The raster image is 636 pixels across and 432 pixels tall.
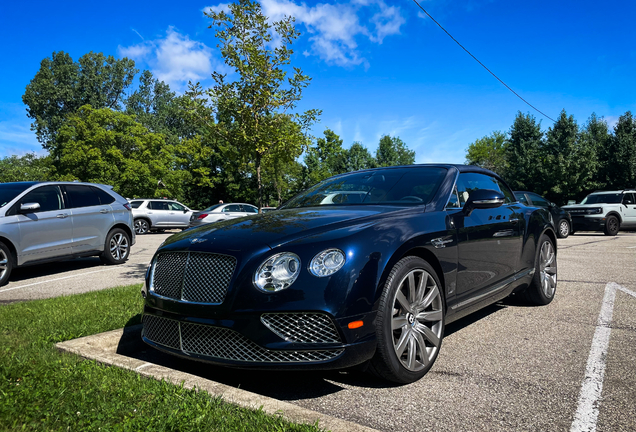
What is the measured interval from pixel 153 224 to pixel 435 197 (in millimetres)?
21820

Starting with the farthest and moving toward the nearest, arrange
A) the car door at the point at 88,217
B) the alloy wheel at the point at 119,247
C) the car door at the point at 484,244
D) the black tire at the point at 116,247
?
the alloy wheel at the point at 119,247 → the black tire at the point at 116,247 → the car door at the point at 88,217 → the car door at the point at 484,244

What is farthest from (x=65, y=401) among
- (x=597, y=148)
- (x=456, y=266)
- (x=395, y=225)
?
(x=597, y=148)

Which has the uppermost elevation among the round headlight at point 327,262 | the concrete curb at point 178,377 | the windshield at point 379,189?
the windshield at point 379,189

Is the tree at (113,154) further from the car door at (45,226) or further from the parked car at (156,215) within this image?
the car door at (45,226)

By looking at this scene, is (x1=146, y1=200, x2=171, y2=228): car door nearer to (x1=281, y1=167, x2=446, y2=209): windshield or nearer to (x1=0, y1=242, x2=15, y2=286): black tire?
(x1=0, y1=242, x2=15, y2=286): black tire

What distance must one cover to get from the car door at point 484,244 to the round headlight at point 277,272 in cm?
155

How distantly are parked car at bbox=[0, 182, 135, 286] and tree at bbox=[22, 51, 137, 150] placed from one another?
51.7 meters

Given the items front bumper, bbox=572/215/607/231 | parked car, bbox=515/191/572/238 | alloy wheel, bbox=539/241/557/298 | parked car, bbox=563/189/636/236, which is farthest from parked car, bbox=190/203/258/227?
alloy wheel, bbox=539/241/557/298

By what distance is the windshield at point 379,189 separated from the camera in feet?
13.5

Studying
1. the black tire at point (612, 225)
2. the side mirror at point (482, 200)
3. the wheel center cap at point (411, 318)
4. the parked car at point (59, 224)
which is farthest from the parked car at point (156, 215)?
the wheel center cap at point (411, 318)

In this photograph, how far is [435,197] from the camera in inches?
158

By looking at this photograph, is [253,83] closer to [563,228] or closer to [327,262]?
[327,262]

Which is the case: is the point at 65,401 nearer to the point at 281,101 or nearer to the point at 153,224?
the point at 281,101

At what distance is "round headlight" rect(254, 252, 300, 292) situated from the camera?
2.85 meters
